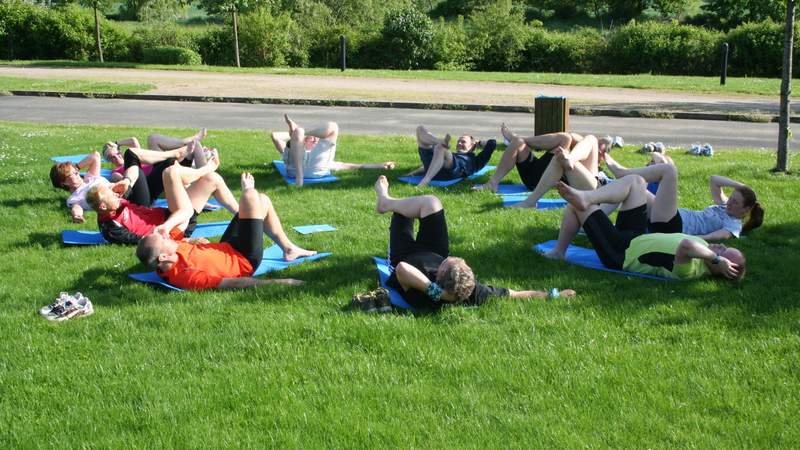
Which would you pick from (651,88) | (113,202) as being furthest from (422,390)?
(651,88)

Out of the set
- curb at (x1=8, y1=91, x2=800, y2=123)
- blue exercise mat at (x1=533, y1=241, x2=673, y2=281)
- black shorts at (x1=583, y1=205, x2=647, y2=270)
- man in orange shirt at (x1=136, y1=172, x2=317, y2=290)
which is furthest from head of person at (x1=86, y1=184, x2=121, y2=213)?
curb at (x1=8, y1=91, x2=800, y2=123)

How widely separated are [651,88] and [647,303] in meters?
21.1

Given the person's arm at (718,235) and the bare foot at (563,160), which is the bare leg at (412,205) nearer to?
the bare foot at (563,160)

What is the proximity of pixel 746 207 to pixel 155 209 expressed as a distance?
19.1ft

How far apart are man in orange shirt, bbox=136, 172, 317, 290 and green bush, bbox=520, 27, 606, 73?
32692 millimetres

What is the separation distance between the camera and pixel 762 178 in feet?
34.4

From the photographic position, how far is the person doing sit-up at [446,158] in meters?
10.4

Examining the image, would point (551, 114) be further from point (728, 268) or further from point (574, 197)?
point (728, 268)

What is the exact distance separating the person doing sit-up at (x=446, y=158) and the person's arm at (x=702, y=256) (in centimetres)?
423

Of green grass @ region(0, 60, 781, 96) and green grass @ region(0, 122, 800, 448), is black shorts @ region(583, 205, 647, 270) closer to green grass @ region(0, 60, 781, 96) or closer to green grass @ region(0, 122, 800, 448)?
green grass @ region(0, 122, 800, 448)

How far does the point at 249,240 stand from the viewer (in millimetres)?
7047

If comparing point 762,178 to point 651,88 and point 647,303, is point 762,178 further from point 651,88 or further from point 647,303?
point 651,88

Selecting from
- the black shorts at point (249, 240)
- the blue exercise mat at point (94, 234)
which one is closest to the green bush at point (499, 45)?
the blue exercise mat at point (94, 234)

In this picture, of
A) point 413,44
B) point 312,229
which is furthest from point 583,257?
point 413,44
